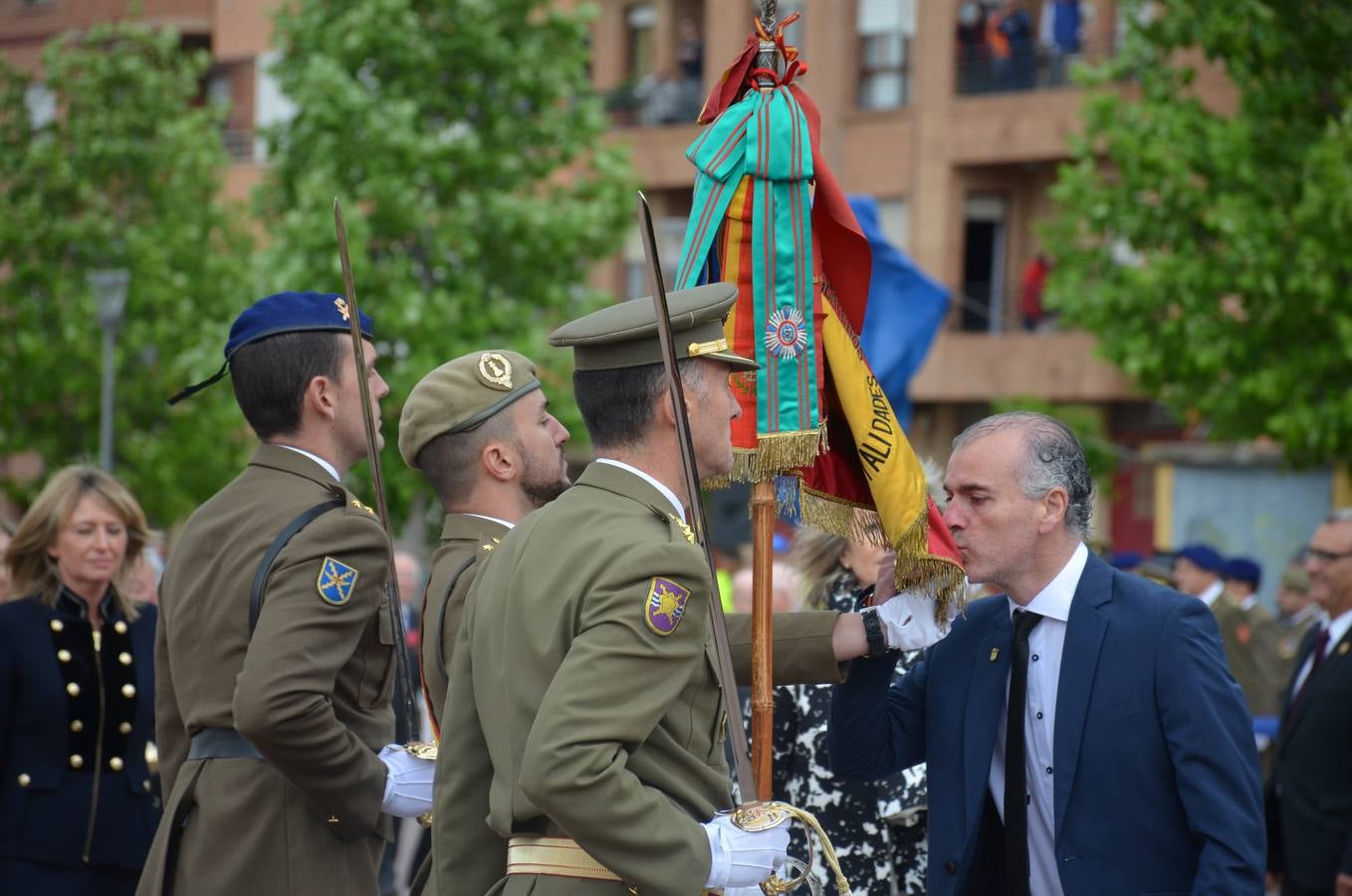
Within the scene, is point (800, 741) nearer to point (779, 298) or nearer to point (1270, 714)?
point (779, 298)

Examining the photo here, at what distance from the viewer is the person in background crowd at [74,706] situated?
5969 millimetres

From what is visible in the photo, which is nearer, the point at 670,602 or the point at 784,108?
the point at 670,602

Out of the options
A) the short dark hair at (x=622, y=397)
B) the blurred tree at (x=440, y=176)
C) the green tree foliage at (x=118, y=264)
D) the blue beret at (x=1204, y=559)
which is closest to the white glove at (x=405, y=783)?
the short dark hair at (x=622, y=397)

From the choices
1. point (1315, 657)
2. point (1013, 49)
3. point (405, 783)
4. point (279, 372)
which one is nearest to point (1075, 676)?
point (405, 783)

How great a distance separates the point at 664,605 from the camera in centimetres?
331

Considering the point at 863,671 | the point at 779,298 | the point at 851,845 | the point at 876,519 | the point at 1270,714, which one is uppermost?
the point at 779,298

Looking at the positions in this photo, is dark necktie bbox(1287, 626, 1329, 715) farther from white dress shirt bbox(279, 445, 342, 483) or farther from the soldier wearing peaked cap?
white dress shirt bbox(279, 445, 342, 483)

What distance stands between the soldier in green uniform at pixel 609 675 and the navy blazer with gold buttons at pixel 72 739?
105 inches

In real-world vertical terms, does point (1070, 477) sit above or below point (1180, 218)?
Result: below

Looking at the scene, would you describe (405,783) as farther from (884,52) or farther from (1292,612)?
(884,52)

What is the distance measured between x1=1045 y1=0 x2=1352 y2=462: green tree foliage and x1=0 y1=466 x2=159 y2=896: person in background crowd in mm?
12380

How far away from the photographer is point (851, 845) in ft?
19.3

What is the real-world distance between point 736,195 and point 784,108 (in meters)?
0.25

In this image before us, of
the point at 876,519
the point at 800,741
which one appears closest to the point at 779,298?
the point at 876,519
